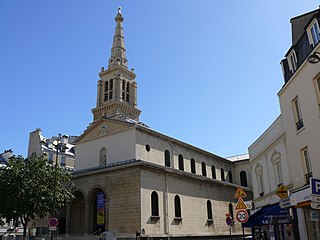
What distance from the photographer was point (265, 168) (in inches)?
741

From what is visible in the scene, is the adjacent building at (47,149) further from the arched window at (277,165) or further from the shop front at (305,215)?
the shop front at (305,215)

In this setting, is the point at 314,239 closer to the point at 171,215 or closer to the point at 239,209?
the point at 239,209

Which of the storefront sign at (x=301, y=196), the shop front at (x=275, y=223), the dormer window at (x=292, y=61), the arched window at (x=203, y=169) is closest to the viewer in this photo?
the storefront sign at (x=301, y=196)

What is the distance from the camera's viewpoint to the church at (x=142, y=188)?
25.4m

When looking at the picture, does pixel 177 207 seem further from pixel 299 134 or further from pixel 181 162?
pixel 299 134

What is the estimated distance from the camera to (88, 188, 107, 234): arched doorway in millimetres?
26548

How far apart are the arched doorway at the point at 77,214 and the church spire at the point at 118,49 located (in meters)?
23.4

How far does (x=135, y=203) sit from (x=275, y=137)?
1261 centimetres

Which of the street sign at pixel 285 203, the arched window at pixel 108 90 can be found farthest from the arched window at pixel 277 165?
the arched window at pixel 108 90

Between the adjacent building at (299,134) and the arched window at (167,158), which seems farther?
the arched window at (167,158)

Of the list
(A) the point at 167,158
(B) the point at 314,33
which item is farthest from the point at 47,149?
(B) the point at 314,33

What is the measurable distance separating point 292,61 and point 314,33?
8.13ft

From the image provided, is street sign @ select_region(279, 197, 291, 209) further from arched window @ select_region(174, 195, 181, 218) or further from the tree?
arched window @ select_region(174, 195, 181, 218)

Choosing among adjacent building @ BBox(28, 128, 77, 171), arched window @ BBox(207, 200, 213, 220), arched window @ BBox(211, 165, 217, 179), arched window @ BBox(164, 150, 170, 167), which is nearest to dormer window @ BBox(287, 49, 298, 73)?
arched window @ BBox(164, 150, 170, 167)
